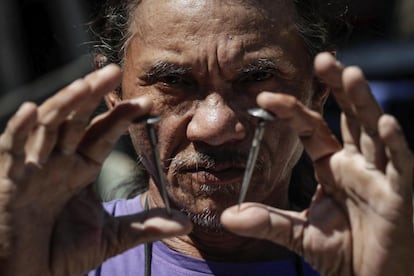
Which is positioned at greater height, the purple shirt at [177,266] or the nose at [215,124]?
the nose at [215,124]

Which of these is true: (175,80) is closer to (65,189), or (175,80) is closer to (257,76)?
(257,76)

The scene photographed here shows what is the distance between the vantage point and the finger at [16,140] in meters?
1.83

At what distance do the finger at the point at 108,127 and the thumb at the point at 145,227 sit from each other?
0.59 feet

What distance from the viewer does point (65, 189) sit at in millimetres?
2035

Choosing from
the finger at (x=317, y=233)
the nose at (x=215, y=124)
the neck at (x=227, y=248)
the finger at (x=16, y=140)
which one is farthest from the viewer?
the neck at (x=227, y=248)

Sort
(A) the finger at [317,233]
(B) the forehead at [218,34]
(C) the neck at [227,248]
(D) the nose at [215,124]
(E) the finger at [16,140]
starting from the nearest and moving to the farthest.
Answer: (E) the finger at [16,140], (A) the finger at [317,233], (D) the nose at [215,124], (B) the forehead at [218,34], (C) the neck at [227,248]

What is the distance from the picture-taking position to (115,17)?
2895mm

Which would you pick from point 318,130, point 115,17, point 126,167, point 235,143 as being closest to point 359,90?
point 318,130

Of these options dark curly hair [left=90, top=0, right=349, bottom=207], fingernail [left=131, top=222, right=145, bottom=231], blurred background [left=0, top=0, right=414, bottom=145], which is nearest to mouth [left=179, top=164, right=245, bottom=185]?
fingernail [left=131, top=222, right=145, bottom=231]

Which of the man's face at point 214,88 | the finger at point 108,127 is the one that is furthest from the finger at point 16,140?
the man's face at point 214,88

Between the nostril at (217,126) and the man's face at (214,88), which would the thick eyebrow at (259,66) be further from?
the nostril at (217,126)

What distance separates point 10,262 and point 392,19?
676 centimetres

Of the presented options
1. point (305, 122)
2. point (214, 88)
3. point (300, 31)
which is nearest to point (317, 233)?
point (305, 122)

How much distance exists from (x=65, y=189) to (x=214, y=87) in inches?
23.6
